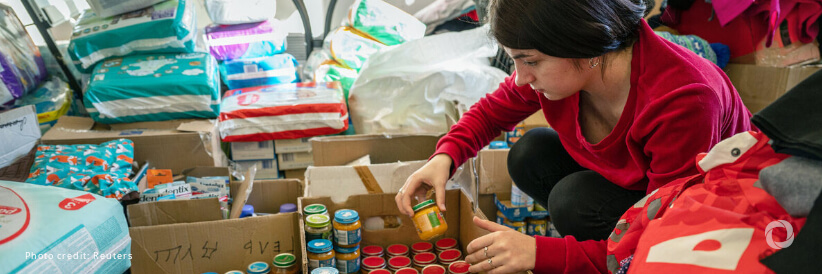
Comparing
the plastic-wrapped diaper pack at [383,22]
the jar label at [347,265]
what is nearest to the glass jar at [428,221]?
the jar label at [347,265]

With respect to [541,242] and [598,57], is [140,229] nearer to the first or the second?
[541,242]

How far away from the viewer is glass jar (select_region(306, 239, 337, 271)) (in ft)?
3.54

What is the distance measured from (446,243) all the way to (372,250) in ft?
0.60

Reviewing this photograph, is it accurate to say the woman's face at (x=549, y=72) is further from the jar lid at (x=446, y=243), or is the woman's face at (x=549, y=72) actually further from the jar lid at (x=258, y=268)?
the jar lid at (x=258, y=268)

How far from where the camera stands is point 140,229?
1.07 m

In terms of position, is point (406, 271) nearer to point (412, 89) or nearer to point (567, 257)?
point (567, 257)

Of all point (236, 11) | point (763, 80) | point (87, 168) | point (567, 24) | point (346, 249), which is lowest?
point (763, 80)

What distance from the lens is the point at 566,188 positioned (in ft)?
3.37

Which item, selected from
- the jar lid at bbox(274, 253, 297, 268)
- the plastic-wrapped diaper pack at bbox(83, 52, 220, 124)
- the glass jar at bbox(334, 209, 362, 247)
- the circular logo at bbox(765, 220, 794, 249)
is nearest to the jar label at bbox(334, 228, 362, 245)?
the glass jar at bbox(334, 209, 362, 247)

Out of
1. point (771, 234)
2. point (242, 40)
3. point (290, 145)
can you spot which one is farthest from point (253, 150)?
point (771, 234)

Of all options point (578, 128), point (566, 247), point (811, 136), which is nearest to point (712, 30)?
point (578, 128)

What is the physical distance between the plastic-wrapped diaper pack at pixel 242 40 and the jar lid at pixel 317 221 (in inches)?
46.6

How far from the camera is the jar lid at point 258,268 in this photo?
1071 millimetres

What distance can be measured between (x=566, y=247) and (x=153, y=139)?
4.55ft
